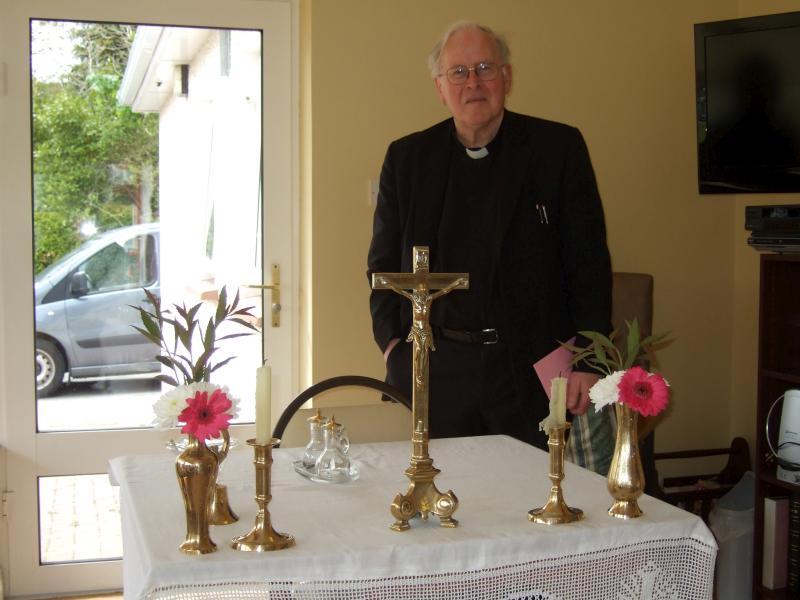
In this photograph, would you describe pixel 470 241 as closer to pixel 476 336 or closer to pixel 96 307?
pixel 476 336

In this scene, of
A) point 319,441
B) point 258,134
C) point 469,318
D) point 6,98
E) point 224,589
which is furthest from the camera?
point 258,134

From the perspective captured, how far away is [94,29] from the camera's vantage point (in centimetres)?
323

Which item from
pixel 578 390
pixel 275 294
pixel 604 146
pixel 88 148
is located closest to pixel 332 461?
pixel 578 390

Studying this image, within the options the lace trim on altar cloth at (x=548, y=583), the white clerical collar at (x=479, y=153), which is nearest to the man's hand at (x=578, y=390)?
the white clerical collar at (x=479, y=153)

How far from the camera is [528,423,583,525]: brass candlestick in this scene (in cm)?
146

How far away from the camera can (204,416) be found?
52.2 inches

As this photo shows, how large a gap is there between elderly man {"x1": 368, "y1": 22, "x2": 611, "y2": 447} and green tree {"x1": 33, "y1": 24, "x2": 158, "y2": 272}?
123 cm

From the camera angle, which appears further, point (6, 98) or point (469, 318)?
point (6, 98)

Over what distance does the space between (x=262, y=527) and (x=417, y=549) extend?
22 cm

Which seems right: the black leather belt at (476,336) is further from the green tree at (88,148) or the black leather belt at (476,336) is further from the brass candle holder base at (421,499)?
the green tree at (88,148)

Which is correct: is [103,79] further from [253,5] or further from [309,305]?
[309,305]

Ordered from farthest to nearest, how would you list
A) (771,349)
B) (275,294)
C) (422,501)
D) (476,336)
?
(275,294) < (771,349) < (476,336) < (422,501)

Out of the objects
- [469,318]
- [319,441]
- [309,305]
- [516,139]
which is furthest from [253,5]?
[319,441]

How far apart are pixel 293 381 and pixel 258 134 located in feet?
2.98
